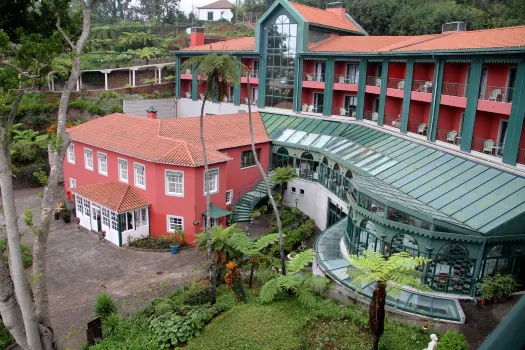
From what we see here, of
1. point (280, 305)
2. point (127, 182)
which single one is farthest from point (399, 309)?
point (127, 182)

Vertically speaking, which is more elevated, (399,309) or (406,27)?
(406,27)

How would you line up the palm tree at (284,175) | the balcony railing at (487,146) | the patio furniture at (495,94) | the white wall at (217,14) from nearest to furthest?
the balcony railing at (487,146)
the patio furniture at (495,94)
the palm tree at (284,175)
the white wall at (217,14)

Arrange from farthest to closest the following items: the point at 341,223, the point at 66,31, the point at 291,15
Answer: the point at 291,15 → the point at 341,223 → the point at 66,31

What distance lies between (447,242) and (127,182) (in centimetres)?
2104

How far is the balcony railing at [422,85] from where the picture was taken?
28.2m

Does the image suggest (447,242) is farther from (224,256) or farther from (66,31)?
(66,31)

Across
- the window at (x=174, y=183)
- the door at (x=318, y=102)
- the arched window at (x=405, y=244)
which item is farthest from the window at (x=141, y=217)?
the door at (x=318, y=102)

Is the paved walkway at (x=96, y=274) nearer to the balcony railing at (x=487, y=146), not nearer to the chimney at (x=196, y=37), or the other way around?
the balcony railing at (x=487, y=146)

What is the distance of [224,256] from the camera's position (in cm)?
2117

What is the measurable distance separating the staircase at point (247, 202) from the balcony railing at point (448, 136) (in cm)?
1220

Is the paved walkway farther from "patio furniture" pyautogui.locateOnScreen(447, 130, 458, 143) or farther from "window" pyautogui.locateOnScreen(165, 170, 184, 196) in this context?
"patio furniture" pyautogui.locateOnScreen(447, 130, 458, 143)

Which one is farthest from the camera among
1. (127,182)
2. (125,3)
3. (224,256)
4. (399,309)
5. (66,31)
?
(125,3)

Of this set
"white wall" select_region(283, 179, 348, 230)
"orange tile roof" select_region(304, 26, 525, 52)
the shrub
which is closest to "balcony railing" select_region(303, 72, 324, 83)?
"orange tile roof" select_region(304, 26, 525, 52)

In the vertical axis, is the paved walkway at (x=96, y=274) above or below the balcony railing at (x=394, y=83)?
below
